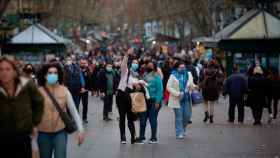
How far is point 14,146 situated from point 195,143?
9.44m

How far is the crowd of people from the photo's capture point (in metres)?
8.03

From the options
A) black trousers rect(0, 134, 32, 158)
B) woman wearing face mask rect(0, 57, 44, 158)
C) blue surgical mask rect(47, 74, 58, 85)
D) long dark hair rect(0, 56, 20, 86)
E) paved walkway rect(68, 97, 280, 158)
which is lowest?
paved walkway rect(68, 97, 280, 158)

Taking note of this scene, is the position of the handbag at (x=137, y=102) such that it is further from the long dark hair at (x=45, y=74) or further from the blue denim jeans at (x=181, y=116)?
the long dark hair at (x=45, y=74)

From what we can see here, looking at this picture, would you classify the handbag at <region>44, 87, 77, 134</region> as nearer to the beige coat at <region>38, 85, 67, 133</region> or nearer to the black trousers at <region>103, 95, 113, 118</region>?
the beige coat at <region>38, 85, 67, 133</region>

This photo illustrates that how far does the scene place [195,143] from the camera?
17109mm

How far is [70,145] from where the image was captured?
17.0m

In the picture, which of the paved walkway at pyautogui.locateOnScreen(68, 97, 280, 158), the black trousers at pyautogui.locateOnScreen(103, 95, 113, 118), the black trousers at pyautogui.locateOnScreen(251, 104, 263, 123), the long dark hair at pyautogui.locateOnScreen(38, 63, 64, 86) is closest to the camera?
the long dark hair at pyautogui.locateOnScreen(38, 63, 64, 86)

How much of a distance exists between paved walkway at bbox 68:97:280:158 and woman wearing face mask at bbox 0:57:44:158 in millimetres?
6901

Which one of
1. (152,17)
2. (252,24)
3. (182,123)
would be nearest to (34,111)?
(182,123)

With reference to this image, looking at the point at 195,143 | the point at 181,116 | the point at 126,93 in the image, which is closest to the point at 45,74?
the point at 126,93

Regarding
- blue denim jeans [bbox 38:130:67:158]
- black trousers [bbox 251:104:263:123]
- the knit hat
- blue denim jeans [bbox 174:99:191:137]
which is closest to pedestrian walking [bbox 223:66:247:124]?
the knit hat

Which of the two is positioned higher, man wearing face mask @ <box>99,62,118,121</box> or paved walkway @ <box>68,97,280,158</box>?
man wearing face mask @ <box>99,62,118,121</box>

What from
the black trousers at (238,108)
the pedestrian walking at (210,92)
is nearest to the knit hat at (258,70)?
the black trousers at (238,108)

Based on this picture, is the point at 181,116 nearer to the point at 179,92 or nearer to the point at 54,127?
the point at 179,92
